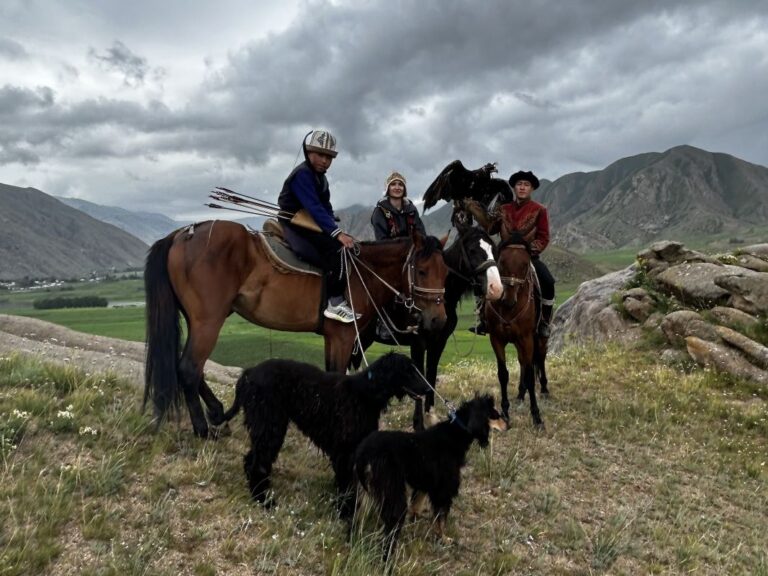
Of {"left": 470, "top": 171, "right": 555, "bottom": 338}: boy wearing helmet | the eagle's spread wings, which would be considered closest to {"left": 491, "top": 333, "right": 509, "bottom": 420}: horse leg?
{"left": 470, "top": 171, "right": 555, "bottom": 338}: boy wearing helmet

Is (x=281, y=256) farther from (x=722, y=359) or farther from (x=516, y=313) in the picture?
(x=722, y=359)

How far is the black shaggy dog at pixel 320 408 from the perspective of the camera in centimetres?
482

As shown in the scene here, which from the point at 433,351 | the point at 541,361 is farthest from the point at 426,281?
the point at 541,361

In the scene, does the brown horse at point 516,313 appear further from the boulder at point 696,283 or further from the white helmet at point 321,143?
the boulder at point 696,283

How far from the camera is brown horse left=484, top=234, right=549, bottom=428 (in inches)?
327

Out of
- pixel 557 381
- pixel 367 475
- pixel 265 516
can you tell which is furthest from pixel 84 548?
pixel 557 381

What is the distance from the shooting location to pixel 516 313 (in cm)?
859

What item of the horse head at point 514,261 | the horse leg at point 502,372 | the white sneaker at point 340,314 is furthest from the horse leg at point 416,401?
the horse head at point 514,261

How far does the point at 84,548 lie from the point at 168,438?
187 cm

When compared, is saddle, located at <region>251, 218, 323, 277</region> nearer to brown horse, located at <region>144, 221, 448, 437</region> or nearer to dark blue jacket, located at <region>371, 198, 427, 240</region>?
brown horse, located at <region>144, 221, 448, 437</region>

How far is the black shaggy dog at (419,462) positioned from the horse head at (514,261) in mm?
3718

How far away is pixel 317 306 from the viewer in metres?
6.67

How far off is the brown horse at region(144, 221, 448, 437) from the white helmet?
60.1 inches

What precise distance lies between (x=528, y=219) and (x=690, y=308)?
25.5ft
